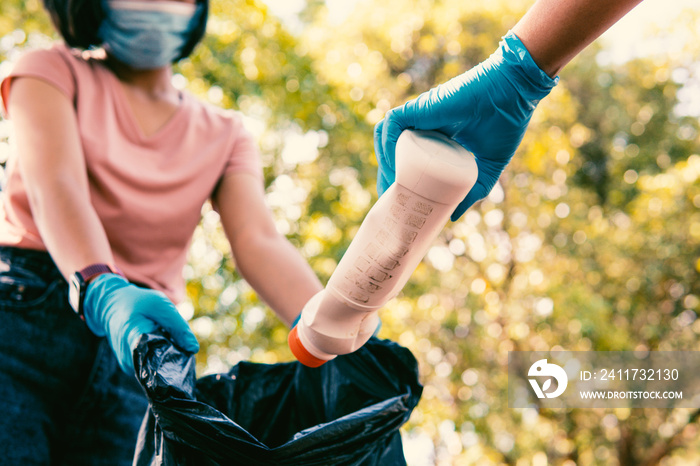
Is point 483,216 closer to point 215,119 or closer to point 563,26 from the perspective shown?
point 215,119

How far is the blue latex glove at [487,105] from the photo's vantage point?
0.95 meters

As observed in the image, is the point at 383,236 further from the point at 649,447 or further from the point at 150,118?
the point at 649,447

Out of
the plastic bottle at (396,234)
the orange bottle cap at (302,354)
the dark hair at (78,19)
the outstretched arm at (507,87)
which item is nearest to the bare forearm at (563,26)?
the outstretched arm at (507,87)

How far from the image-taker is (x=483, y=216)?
7.72 metres

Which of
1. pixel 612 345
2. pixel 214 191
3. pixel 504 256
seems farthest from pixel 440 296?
pixel 214 191

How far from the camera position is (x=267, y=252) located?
149cm

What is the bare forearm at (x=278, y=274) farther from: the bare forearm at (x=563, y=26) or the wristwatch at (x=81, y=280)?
the bare forearm at (x=563, y=26)

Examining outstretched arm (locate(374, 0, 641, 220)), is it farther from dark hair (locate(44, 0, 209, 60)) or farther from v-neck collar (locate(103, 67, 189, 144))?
dark hair (locate(44, 0, 209, 60))

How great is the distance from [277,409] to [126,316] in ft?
1.50

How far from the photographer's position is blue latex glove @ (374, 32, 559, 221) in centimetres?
95

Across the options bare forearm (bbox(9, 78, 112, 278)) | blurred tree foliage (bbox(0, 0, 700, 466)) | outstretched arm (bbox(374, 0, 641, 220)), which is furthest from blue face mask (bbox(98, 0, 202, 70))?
blurred tree foliage (bbox(0, 0, 700, 466))

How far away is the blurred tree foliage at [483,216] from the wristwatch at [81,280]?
174 inches

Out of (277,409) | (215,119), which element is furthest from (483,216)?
(277,409)

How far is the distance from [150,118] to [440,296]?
5.91 metres
